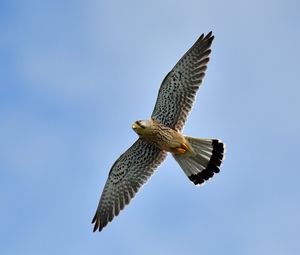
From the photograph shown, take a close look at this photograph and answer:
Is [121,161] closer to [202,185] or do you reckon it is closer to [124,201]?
[124,201]

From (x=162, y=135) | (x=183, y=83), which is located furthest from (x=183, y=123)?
(x=183, y=83)

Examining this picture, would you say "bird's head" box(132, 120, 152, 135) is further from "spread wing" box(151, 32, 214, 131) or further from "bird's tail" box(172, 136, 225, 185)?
"bird's tail" box(172, 136, 225, 185)

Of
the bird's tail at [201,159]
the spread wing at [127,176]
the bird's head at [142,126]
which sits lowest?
the bird's tail at [201,159]

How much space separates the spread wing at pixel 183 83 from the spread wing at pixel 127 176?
0.86 meters

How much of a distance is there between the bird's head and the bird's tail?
0.82 metres

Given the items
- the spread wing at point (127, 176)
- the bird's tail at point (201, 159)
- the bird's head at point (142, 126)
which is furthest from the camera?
the spread wing at point (127, 176)

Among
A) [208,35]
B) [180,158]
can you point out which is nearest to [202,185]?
[180,158]

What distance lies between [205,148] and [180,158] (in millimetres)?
571

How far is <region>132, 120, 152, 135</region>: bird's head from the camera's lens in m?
15.4

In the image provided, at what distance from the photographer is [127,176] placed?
1644cm

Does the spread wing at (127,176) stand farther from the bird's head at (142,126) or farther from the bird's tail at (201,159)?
the bird's tail at (201,159)

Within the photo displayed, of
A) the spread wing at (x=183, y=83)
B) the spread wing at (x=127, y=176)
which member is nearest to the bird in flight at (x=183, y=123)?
the spread wing at (x=183, y=83)

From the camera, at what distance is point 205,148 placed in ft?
51.2

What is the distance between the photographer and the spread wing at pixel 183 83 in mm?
15562
